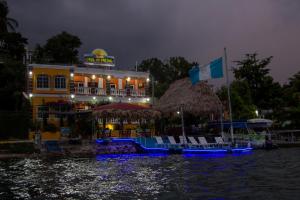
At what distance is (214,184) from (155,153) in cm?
1675

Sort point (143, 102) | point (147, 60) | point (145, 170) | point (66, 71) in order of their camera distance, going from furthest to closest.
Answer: point (147, 60) < point (143, 102) < point (66, 71) < point (145, 170)

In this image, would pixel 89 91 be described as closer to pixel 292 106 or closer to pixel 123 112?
pixel 123 112

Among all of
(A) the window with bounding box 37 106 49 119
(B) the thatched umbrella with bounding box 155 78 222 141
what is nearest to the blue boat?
(B) the thatched umbrella with bounding box 155 78 222 141

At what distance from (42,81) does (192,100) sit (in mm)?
17566

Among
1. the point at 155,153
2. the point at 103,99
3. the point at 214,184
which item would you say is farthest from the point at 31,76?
the point at 214,184

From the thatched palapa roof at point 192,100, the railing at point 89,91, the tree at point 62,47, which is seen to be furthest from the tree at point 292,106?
the tree at point 62,47

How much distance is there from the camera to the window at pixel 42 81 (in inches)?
1743

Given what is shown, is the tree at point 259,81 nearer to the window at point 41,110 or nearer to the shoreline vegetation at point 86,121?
the shoreline vegetation at point 86,121

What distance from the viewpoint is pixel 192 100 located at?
128ft

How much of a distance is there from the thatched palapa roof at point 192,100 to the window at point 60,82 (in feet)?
38.0

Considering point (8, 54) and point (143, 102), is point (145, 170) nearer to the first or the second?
point (143, 102)

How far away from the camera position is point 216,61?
3428 cm

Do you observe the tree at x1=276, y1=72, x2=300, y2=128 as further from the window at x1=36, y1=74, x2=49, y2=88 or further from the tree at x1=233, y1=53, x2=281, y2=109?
the window at x1=36, y1=74, x2=49, y2=88

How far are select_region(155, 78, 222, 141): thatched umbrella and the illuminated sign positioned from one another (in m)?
10.8
